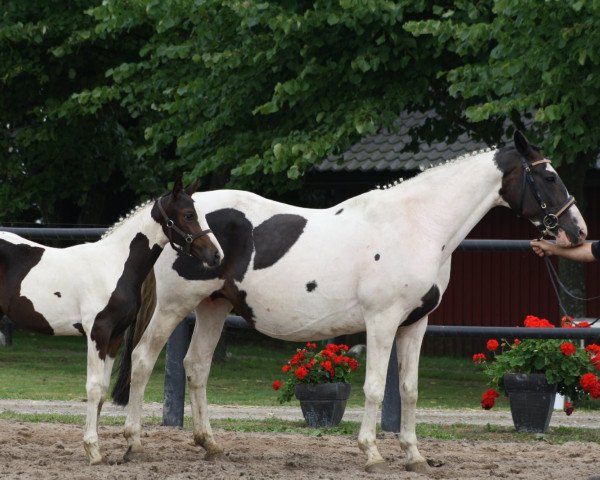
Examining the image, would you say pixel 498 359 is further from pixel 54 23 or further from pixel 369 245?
pixel 54 23

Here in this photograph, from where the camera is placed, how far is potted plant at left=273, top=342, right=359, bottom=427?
9.77 m

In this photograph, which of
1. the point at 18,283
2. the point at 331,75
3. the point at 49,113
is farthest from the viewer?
the point at 49,113

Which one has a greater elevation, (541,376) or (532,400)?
(541,376)

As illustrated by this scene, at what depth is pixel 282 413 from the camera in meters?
11.5

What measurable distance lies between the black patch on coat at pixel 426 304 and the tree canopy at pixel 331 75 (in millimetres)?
5047

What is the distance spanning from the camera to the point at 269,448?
330 inches

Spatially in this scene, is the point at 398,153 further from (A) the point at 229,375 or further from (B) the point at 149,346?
(B) the point at 149,346

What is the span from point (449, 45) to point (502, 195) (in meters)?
6.30

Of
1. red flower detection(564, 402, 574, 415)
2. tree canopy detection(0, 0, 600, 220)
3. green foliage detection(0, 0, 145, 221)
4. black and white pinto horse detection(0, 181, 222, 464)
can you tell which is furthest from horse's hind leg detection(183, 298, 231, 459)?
green foliage detection(0, 0, 145, 221)

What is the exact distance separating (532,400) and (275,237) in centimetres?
294

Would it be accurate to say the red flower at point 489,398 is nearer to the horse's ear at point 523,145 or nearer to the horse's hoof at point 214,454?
the horse's hoof at point 214,454

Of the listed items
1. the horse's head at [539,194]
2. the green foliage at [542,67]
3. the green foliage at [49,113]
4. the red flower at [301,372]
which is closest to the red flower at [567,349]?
the red flower at [301,372]

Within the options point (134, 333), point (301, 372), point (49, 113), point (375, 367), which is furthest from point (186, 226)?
point (49, 113)

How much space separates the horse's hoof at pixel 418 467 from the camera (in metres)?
7.55
